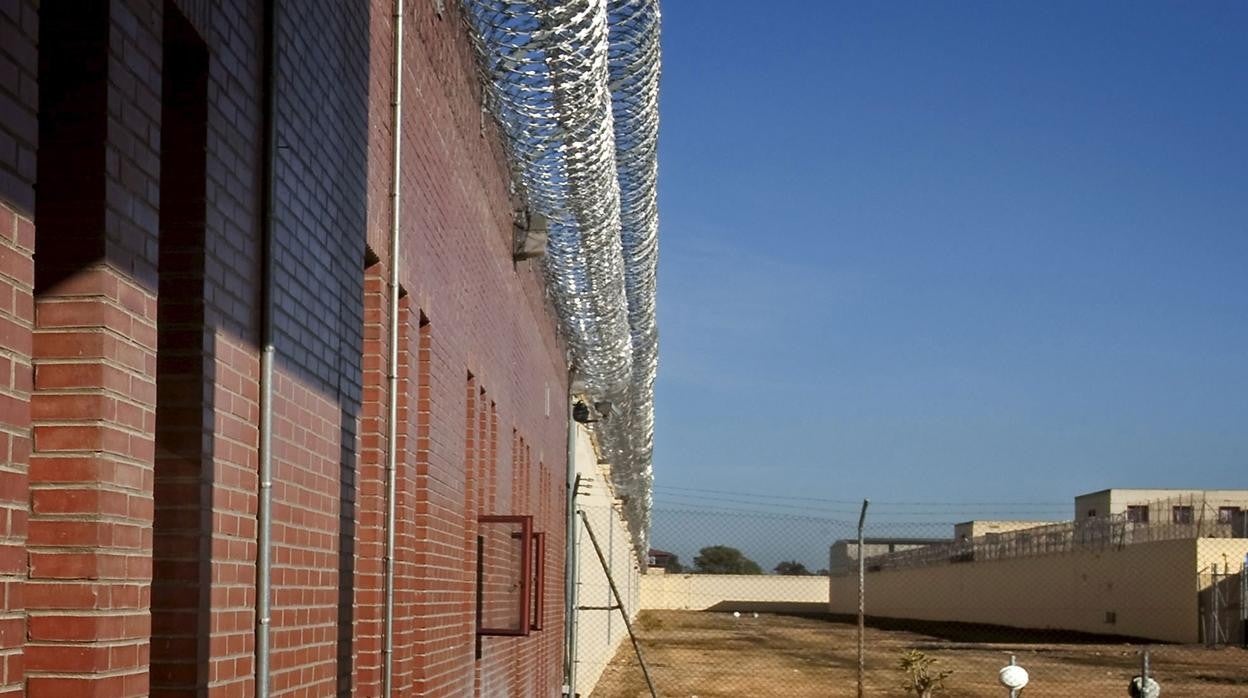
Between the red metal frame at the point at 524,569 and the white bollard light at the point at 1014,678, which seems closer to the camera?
the red metal frame at the point at 524,569

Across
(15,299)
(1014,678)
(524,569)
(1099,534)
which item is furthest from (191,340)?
(1099,534)

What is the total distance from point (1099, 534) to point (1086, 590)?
222 cm

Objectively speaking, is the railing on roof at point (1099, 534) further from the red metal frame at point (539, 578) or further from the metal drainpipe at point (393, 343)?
the metal drainpipe at point (393, 343)

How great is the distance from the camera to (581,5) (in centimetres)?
905

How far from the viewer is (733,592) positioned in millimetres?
88125

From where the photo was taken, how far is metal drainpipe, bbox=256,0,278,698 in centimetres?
563

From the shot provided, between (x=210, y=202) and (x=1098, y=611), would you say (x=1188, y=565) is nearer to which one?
(x=1098, y=611)

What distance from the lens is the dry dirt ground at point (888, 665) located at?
27.1 metres

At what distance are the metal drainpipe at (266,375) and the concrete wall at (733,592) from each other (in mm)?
71612

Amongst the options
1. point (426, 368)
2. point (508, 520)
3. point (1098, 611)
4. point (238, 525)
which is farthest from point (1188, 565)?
point (238, 525)

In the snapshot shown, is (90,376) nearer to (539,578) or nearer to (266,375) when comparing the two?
(266,375)

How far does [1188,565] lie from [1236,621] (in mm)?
1910

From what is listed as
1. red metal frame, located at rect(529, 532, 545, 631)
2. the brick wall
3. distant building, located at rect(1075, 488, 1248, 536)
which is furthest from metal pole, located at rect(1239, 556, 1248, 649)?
the brick wall

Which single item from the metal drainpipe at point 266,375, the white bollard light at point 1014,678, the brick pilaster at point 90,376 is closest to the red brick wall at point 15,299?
the brick pilaster at point 90,376
